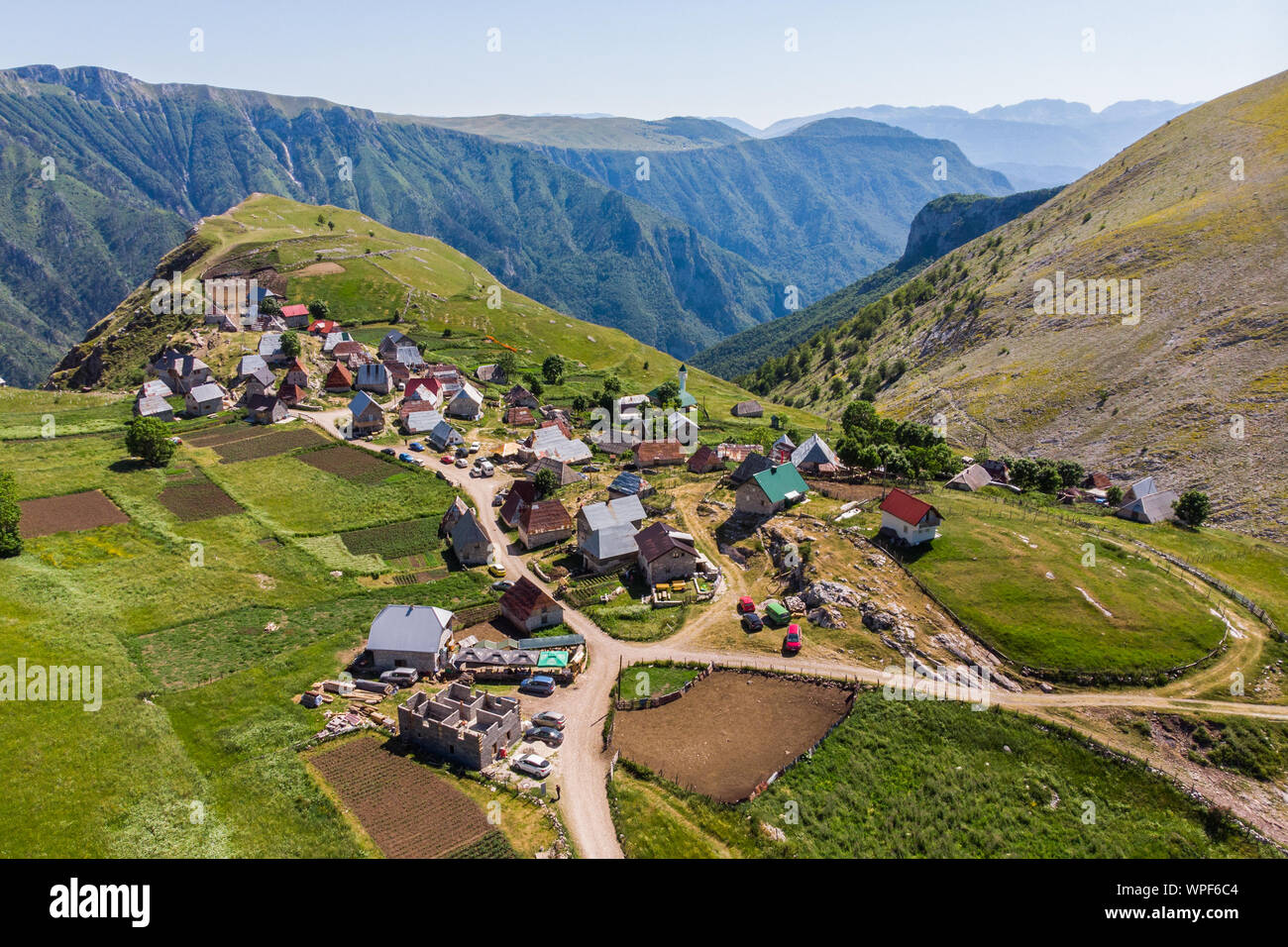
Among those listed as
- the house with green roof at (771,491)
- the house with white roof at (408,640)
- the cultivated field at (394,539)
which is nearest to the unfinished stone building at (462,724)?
the house with white roof at (408,640)

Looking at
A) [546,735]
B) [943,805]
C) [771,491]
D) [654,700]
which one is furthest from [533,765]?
[771,491]

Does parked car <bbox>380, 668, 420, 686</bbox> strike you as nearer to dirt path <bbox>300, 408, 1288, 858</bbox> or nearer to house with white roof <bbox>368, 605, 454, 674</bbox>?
house with white roof <bbox>368, 605, 454, 674</bbox>

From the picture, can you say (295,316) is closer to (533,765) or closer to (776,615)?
(776,615)

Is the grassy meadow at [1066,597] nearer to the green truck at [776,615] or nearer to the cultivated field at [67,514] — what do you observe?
the green truck at [776,615]
